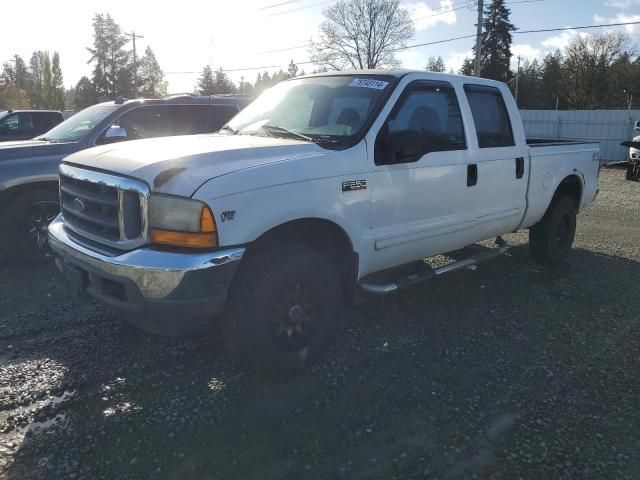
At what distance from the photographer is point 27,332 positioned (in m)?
4.16

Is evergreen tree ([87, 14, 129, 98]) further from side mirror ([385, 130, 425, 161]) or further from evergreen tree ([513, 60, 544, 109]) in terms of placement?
side mirror ([385, 130, 425, 161])

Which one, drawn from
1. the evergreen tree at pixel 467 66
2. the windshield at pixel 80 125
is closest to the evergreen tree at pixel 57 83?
the evergreen tree at pixel 467 66

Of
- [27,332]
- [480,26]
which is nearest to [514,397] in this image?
[27,332]

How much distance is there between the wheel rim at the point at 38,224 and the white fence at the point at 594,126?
65.0 ft

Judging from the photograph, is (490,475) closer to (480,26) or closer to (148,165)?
(148,165)

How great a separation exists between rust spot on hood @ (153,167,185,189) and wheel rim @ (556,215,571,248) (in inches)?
191

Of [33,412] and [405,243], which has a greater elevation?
[405,243]

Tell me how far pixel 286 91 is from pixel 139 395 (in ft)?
9.00

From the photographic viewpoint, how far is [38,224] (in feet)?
19.0

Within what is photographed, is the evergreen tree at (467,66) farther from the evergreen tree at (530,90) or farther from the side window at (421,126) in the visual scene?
the side window at (421,126)

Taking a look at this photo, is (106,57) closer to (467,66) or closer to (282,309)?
(467,66)

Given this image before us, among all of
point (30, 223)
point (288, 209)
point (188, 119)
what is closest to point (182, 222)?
point (288, 209)

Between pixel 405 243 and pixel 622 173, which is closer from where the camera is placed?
pixel 405 243

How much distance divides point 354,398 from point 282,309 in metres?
0.71
